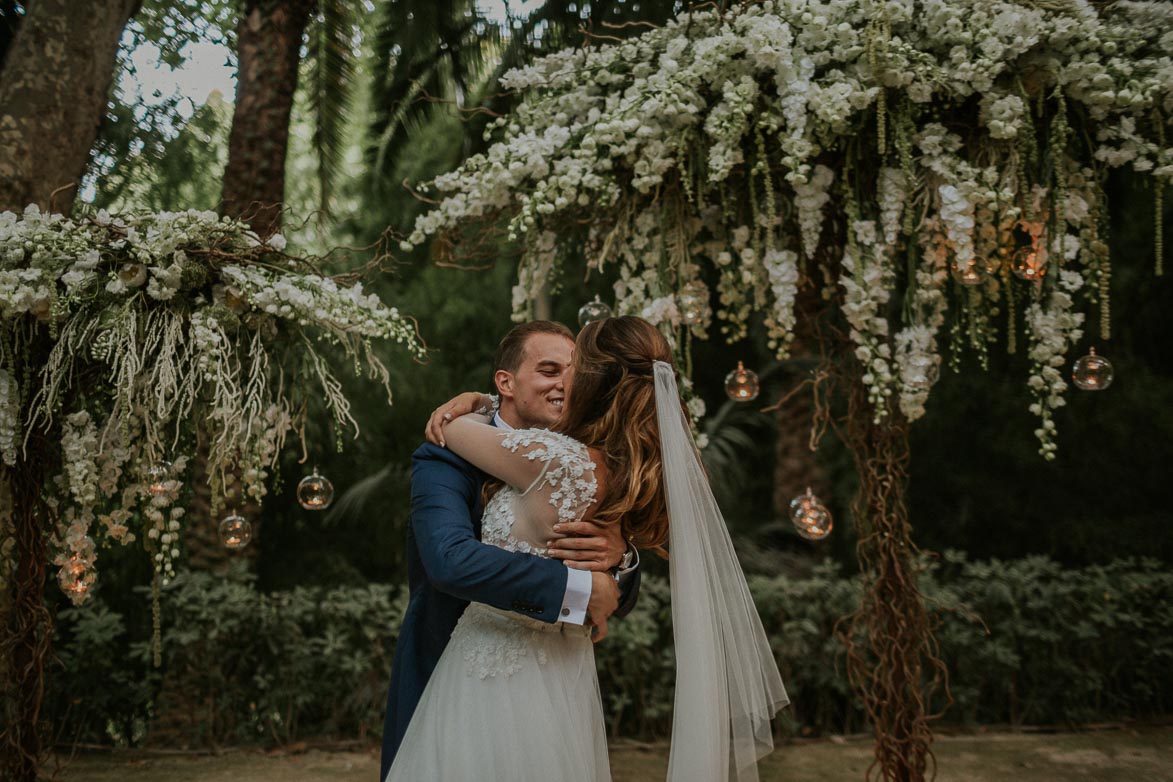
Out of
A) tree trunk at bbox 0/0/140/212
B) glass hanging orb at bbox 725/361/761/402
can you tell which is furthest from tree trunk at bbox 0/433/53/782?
glass hanging orb at bbox 725/361/761/402

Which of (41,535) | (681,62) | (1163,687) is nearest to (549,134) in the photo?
(681,62)

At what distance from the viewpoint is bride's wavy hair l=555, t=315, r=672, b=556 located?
2252 millimetres

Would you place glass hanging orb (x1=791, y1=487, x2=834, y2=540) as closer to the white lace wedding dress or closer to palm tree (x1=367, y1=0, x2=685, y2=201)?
the white lace wedding dress

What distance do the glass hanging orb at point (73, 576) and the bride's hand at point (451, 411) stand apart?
5.14 ft

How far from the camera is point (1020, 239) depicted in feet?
12.4

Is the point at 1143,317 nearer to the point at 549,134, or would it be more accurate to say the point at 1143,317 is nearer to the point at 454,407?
the point at 549,134

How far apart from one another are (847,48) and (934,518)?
5.85 m

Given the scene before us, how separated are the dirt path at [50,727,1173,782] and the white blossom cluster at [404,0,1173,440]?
9.60 ft

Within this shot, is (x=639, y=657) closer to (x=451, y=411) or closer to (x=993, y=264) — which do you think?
(x=993, y=264)

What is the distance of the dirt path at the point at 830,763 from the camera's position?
4.92 meters

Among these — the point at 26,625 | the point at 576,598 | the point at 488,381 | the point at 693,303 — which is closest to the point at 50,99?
the point at 26,625

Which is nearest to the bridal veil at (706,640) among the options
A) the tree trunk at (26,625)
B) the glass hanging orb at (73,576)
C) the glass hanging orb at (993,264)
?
the glass hanging orb at (993,264)

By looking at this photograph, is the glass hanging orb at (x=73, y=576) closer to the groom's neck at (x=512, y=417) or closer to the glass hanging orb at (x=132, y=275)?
the glass hanging orb at (x=132, y=275)

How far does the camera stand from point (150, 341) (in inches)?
112
